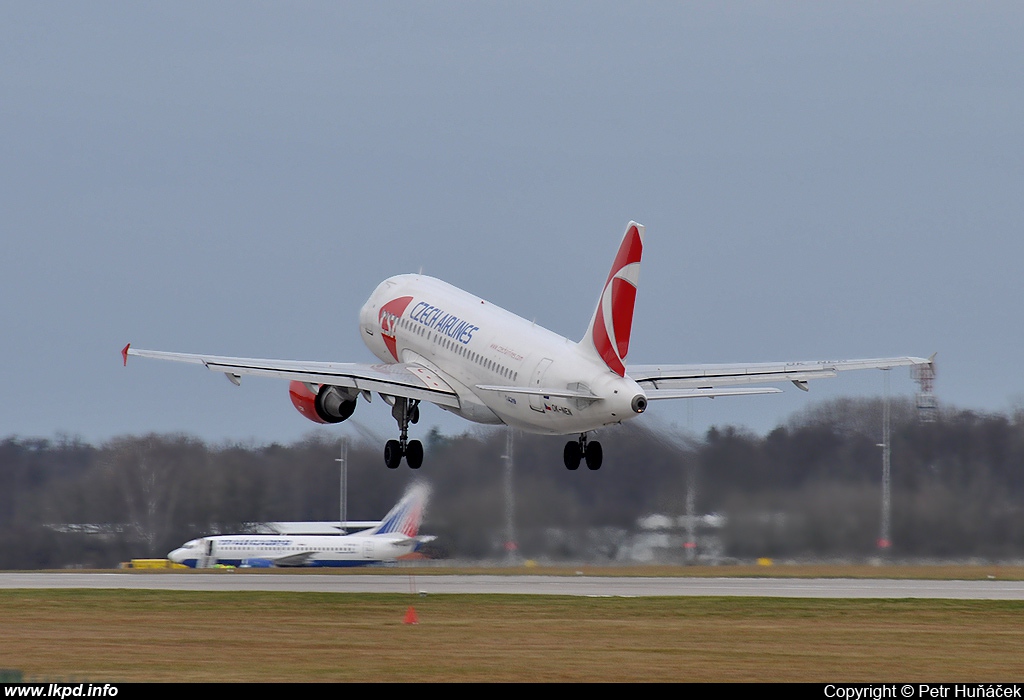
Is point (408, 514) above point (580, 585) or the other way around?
above

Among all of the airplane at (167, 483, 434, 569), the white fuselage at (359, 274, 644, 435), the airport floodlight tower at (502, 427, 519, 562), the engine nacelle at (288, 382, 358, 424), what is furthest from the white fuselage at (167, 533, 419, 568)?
the white fuselage at (359, 274, 644, 435)

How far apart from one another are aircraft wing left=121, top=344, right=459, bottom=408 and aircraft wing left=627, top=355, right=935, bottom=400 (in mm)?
6275

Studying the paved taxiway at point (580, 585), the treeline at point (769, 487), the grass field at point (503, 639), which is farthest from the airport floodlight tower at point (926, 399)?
the grass field at point (503, 639)

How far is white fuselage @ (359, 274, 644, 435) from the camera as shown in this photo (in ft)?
139

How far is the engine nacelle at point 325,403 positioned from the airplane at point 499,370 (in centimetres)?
3

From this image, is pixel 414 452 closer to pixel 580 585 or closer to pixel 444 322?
pixel 444 322

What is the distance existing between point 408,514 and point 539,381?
20.9 m

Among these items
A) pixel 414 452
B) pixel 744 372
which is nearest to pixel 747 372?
pixel 744 372

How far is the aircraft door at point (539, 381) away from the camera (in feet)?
143

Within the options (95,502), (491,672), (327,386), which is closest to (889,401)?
(327,386)

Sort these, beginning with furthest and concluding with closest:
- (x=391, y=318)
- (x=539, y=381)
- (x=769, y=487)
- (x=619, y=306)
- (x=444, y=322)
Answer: (x=769, y=487)
(x=391, y=318)
(x=444, y=322)
(x=539, y=381)
(x=619, y=306)

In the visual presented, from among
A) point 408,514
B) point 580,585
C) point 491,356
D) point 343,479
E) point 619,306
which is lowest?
point 580,585

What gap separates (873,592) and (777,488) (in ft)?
27.9

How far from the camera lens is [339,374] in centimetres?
4900
